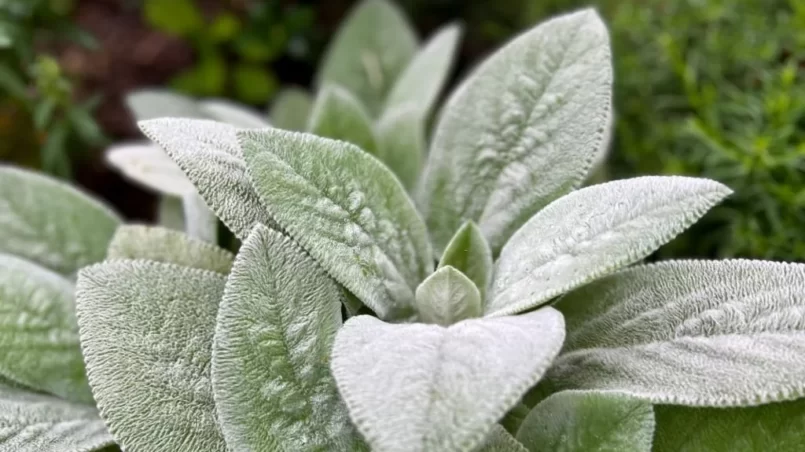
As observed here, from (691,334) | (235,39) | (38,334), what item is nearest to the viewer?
(691,334)

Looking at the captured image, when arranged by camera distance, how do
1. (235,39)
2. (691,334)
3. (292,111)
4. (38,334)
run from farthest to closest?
1. (235,39)
2. (292,111)
3. (38,334)
4. (691,334)

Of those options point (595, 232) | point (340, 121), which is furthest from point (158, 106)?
point (595, 232)

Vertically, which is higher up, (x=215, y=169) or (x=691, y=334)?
(x=215, y=169)

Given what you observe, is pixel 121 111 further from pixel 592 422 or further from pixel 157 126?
pixel 592 422

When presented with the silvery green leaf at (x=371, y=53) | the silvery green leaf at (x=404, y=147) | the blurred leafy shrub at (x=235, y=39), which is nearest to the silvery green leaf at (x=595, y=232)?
the silvery green leaf at (x=404, y=147)

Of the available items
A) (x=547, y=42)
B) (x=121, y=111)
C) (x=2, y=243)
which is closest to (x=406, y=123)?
(x=547, y=42)

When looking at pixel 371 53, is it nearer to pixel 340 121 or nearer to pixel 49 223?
pixel 340 121

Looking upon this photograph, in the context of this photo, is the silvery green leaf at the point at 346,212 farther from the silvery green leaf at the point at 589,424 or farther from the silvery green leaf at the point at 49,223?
the silvery green leaf at the point at 49,223
